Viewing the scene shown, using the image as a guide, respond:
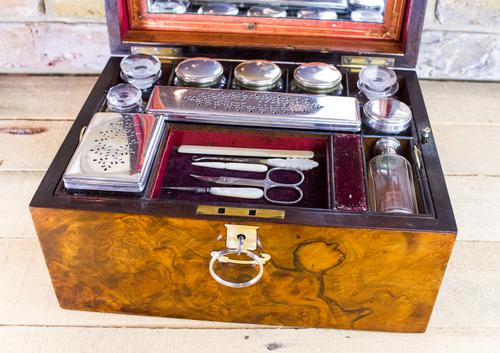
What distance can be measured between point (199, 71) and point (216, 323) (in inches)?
15.1

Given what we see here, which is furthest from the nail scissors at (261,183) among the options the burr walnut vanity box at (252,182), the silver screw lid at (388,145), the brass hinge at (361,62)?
the brass hinge at (361,62)

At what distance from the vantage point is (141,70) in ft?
3.37

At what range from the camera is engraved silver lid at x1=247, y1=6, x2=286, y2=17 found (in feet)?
3.59

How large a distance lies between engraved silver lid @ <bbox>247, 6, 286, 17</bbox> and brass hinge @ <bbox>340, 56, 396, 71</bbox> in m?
0.13

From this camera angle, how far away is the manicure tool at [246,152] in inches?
37.9

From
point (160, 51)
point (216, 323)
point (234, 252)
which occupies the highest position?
point (160, 51)

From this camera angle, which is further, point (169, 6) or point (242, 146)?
point (169, 6)

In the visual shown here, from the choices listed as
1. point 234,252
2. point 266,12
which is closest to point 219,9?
point 266,12

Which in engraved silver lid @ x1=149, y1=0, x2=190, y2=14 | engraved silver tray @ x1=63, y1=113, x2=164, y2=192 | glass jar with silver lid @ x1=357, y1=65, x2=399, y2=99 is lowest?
engraved silver tray @ x1=63, y1=113, x2=164, y2=192

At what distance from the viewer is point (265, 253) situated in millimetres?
818

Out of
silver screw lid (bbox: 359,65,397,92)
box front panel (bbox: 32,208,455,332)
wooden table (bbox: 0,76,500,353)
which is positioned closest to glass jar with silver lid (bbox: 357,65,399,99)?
silver screw lid (bbox: 359,65,397,92)

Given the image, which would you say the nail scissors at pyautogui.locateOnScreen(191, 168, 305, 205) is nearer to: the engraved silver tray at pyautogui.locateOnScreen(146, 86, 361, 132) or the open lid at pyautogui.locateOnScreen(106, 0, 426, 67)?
the engraved silver tray at pyautogui.locateOnScreen(146, 86, 361, 132)

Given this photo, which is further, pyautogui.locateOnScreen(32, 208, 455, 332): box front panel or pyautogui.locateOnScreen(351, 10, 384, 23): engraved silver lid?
pyautogui.locateOnScreen(351, 10, 384, 23): engraved silver lid

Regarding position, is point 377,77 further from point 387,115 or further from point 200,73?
point 200,73
